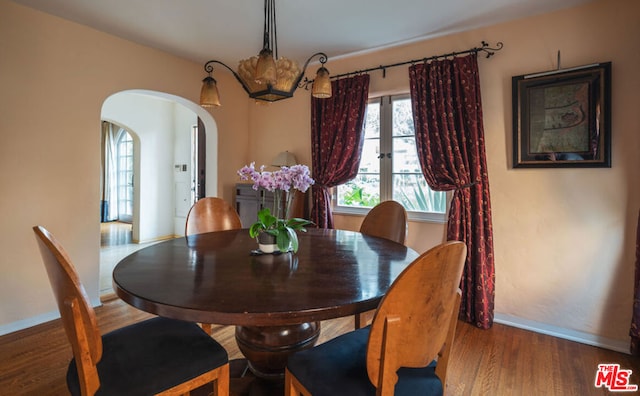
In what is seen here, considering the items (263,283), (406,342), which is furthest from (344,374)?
(263,283)

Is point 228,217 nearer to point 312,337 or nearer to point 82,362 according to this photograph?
point 312,337

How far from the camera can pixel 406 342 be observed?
99 cm

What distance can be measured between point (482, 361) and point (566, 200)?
1342 millimetres

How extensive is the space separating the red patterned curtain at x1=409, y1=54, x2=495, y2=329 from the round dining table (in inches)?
43.0

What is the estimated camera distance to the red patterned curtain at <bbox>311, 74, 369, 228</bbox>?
330 cm

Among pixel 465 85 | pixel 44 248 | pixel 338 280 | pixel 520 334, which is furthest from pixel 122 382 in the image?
pixel 465 85

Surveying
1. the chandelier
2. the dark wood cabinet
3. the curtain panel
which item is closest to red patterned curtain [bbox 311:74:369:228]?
the dark wood cabinet

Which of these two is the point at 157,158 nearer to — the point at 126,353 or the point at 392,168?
the point at 392,168

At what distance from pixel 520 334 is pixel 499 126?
64.9 inches

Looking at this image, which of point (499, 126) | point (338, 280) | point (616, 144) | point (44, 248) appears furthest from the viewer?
point (499, 126)

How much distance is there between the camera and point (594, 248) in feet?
7.81

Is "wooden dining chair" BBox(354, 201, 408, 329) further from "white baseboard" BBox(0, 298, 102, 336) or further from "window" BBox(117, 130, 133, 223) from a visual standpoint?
"window" BBox(117, 130, 133, 223)

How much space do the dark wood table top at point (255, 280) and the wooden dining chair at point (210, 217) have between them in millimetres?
535

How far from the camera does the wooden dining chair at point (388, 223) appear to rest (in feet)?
7.72
